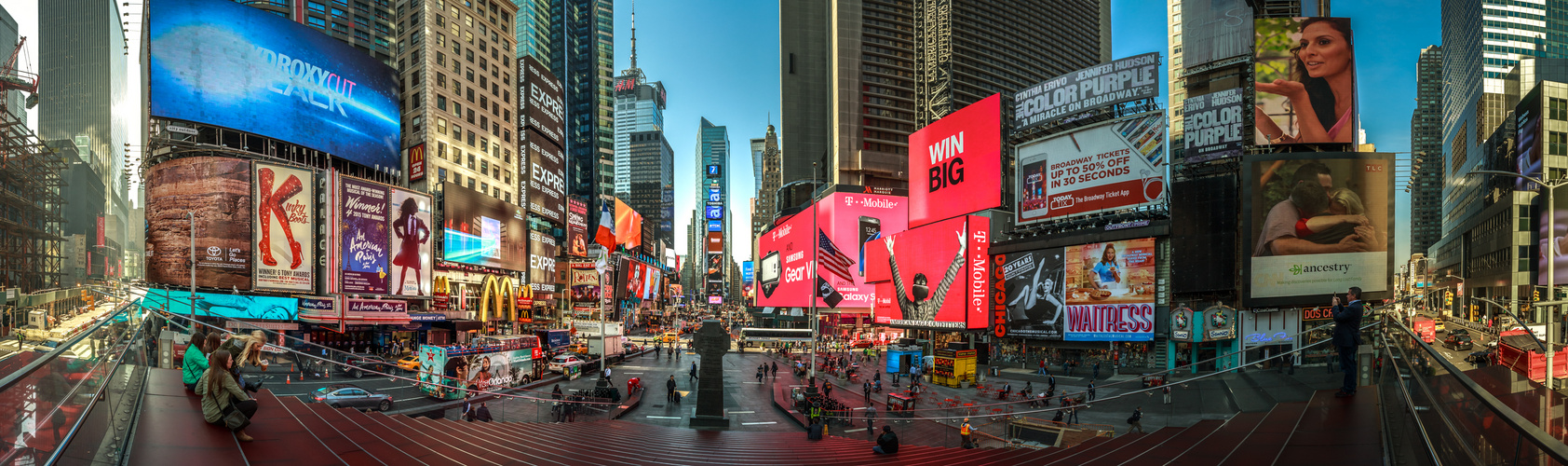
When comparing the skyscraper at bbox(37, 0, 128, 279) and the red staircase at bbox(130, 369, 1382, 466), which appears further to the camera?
the skyscraper at bbox(37, 0, 128, 279)

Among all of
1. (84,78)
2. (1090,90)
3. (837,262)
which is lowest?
(837,262)

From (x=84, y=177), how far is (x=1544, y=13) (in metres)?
159

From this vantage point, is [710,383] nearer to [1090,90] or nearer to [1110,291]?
[1110,291]

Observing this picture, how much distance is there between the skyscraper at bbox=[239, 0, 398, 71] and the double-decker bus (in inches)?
2307

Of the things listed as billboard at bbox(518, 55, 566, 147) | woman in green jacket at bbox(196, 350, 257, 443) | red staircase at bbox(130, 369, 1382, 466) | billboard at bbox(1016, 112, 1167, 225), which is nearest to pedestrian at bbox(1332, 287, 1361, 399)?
red staircase at bbox(130, 369, 1382, 466)

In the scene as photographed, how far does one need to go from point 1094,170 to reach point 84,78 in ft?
313

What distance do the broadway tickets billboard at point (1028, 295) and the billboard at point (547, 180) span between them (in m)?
48.5

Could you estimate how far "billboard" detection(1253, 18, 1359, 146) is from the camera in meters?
43.7

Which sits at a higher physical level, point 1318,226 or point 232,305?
point 1318,226

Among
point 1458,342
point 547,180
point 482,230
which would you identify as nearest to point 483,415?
point 1458,342

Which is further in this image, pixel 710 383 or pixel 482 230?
pixel 482 230

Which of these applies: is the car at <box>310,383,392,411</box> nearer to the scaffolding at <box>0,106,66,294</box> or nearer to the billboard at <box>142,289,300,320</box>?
the billboard at <box>142,289,300,320</box>

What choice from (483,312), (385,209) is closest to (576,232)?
(483,312)

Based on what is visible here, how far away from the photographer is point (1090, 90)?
1930 inches
